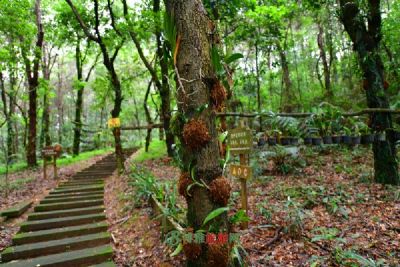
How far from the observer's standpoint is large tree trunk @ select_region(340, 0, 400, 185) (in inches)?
215

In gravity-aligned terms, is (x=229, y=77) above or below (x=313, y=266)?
above

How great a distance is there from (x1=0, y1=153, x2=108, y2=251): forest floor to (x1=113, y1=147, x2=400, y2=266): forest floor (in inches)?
74.2

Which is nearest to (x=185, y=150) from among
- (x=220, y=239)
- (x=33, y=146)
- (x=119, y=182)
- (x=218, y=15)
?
(x=220, y=239)

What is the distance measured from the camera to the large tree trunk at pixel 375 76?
547cm

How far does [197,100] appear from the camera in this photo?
249 cm

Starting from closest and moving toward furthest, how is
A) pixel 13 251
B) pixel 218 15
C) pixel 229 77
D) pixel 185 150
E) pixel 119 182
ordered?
pixel 185 150, pixel 229 77, pixel 13 251, pixel 218 15, pixel 119 182

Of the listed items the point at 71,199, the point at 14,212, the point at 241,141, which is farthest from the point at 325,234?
the point at 14,212

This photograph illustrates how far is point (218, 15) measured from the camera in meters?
7.50

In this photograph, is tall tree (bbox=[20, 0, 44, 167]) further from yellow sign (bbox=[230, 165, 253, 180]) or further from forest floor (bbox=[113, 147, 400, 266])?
yellow sign (bbox=[230, 165, 253, 180])

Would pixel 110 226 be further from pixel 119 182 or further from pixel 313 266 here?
pixel 313 266

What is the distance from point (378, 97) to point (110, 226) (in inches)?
229

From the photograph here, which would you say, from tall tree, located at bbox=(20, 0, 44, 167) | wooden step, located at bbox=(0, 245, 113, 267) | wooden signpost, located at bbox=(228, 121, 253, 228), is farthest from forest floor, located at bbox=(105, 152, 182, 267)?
tall tree, located at bbox=(20, 0, 44, 167)

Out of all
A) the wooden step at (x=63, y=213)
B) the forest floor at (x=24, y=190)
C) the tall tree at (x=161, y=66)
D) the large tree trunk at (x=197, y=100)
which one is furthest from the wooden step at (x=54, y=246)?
the tall tree at (x=161, y=66)

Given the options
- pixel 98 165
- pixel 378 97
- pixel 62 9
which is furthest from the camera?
pixel 98 165
